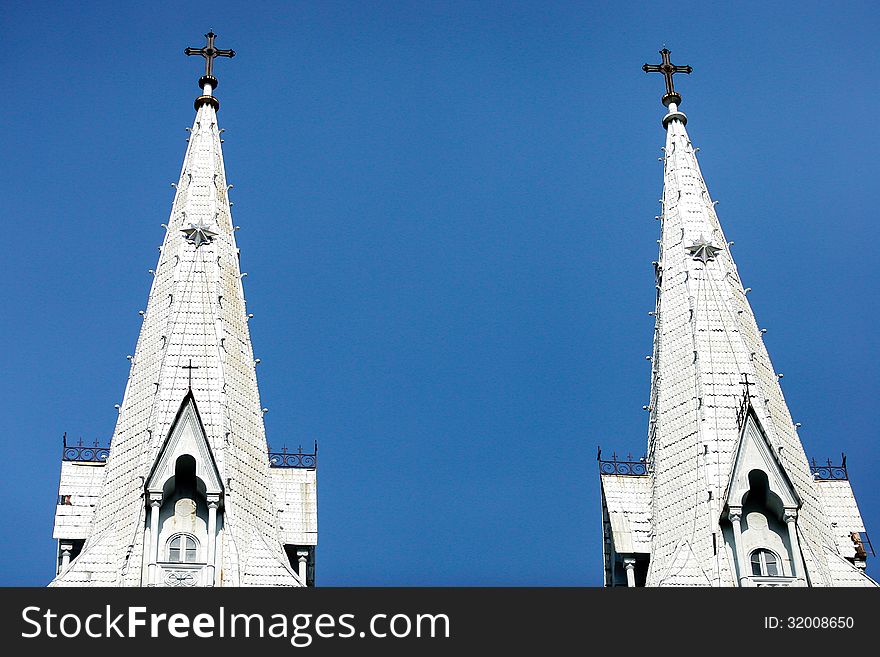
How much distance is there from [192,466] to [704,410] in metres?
13.5

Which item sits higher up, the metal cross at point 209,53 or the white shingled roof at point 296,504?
the metal cross at point 209,53

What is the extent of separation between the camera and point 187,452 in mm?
53938

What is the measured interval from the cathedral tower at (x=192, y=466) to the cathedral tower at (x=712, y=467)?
8876 mm

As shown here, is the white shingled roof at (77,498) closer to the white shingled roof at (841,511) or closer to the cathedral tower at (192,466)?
the cathedral tower at (192,466)

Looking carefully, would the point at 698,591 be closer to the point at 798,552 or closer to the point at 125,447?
the point at 798,552

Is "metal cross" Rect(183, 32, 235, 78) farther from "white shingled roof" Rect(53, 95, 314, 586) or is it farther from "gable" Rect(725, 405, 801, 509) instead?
"gable" Rect(725, 405, 801, 509)

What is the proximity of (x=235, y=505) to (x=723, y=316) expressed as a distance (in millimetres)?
14946

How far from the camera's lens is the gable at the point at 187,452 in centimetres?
5356

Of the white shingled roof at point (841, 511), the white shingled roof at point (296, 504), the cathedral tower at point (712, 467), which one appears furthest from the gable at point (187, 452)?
the white shingled roof at point (841, 511)

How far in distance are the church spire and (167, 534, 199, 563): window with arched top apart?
451 inches

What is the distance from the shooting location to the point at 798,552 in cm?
5422

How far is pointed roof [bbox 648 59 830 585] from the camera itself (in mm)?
56031

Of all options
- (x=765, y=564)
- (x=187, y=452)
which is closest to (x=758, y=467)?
(x=765, y=564)

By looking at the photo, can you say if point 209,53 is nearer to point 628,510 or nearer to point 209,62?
point 209,62
